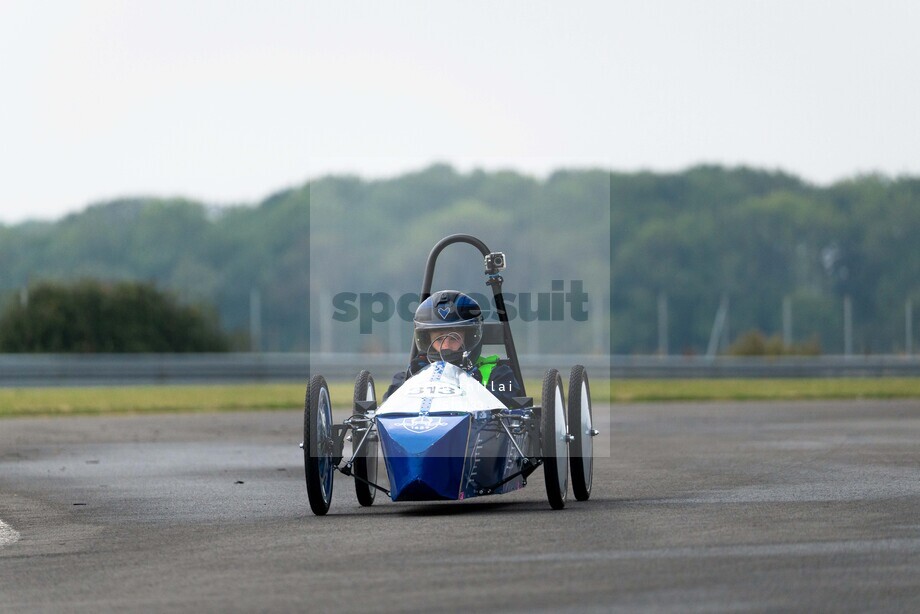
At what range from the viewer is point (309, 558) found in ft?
27.6

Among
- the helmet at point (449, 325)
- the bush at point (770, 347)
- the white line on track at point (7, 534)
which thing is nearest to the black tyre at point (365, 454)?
the helmet at point (449, 325)

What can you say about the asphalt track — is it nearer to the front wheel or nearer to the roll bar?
the front wheel

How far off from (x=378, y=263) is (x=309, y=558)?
49.8 meters

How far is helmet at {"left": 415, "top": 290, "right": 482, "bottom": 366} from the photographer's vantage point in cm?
1163

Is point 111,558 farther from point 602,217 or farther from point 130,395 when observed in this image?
point 602,217

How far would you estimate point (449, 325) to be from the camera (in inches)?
457

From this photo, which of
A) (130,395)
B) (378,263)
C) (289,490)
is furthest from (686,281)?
(289,490)

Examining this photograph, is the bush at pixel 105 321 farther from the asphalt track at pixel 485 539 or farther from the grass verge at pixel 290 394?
the asphalt track at pixel 485 539

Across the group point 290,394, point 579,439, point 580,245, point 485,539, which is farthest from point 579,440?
point 580,245

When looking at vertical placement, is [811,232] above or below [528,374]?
above

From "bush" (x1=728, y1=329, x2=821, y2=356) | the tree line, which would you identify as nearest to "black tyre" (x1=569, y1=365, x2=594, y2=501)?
the tree line

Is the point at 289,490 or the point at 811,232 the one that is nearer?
the point at 289,490

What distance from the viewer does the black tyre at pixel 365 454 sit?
11.2m

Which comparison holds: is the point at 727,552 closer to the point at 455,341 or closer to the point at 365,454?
the point at 365,454
